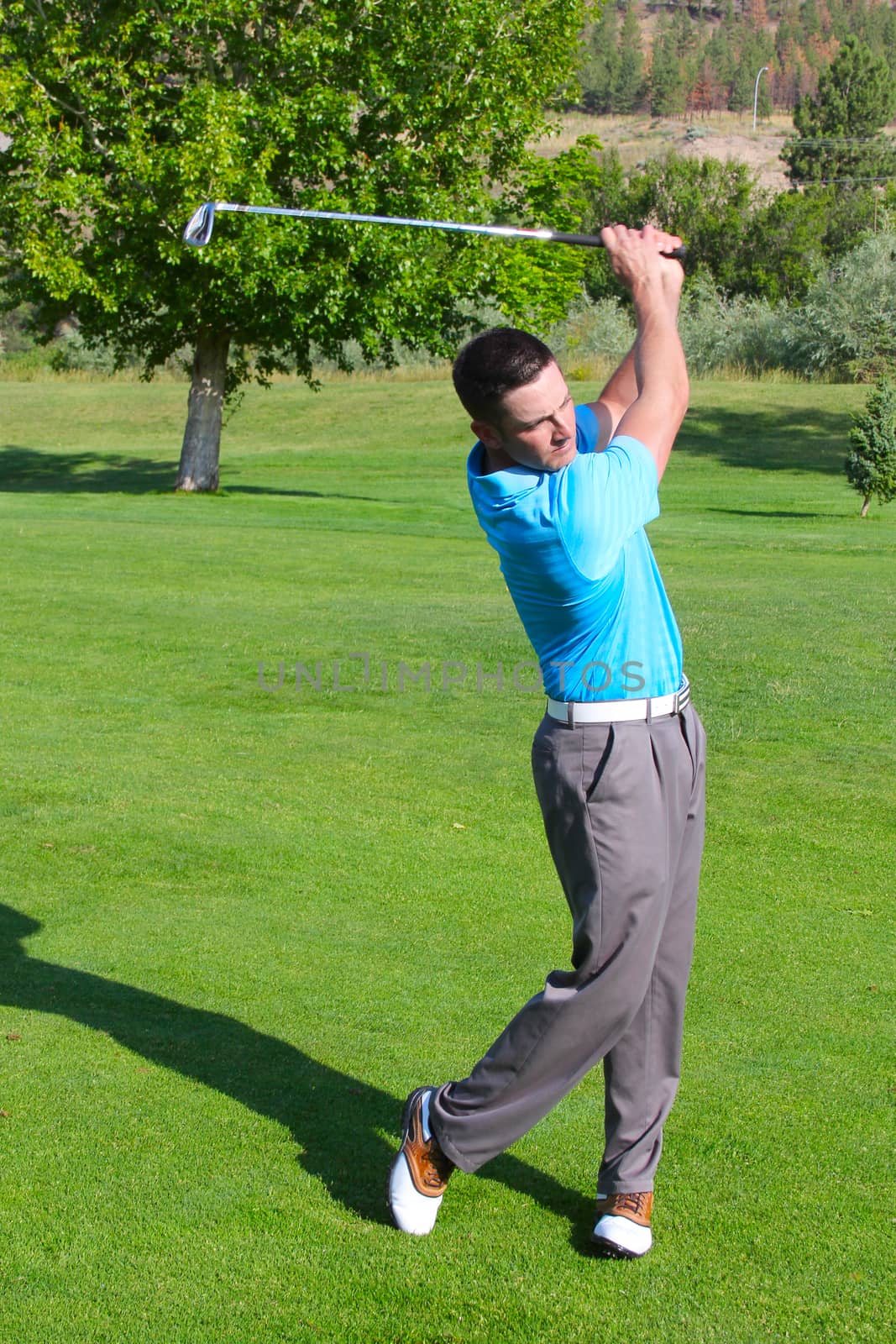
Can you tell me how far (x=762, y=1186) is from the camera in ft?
11.4

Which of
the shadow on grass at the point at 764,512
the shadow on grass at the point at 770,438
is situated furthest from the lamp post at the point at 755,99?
the shadow on grass at the point at 764,512

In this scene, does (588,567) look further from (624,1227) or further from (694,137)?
(694,137)

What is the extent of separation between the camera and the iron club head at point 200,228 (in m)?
7.36

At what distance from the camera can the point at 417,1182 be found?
3.32 m

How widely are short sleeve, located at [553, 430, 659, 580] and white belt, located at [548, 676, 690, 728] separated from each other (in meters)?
0.32

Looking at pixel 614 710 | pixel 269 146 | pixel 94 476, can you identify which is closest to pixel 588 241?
pixel 614 710

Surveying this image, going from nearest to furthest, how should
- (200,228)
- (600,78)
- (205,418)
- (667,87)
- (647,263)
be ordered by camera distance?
(647,263)
(200,228)
(205,418)
(667,87)
(600,78)

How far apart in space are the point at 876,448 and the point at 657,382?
24335mm

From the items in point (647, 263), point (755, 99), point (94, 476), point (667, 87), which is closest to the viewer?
point (647, 263)

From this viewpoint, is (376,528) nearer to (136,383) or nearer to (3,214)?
(3,214)

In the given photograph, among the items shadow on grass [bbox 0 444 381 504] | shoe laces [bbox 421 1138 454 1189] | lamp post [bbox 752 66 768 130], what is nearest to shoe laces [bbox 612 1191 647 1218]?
shoe laces [bbox 421 1138 454 1189]

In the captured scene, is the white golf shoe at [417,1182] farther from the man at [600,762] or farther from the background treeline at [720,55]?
the background treeline at [720,55]

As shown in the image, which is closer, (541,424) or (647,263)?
(541,424)

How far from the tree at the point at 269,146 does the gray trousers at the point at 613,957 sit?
968 inches
